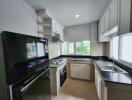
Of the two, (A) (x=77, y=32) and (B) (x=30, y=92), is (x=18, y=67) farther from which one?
(A) (x=77, y=32)

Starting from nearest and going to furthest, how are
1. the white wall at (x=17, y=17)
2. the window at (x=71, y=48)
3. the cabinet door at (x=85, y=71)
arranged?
the white wall at (x=17, y=17) < the cabinet door at (x=85, y=71) < the window at (x=71, y=48)

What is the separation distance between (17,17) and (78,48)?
3.02 meters

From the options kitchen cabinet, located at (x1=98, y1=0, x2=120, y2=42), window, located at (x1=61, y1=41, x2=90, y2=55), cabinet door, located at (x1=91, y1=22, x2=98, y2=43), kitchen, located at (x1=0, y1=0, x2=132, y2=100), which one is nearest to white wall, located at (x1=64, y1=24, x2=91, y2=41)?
cabinet door, located at (x1=91, y1=22, x2=98, y2=43)

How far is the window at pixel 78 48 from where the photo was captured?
13.3 feet

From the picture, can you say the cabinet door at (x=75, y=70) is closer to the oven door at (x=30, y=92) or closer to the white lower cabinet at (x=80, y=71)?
the white lower cabinet at (x=80, y=71)

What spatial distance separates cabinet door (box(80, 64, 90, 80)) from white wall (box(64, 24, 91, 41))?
1271 mm

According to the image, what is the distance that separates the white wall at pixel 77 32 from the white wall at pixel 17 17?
217cm

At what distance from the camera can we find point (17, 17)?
1.65 metres

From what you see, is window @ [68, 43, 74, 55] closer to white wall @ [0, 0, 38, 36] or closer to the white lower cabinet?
the white lower cabinet

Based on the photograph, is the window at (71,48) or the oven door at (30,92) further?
the window at (71,48)

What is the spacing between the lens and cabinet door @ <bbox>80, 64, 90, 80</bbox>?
3.46 m

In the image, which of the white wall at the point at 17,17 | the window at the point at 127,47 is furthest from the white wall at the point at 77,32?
the window at the point at 127,47

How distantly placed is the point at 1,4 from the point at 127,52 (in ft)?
6.69

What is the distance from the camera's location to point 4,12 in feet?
4.50
